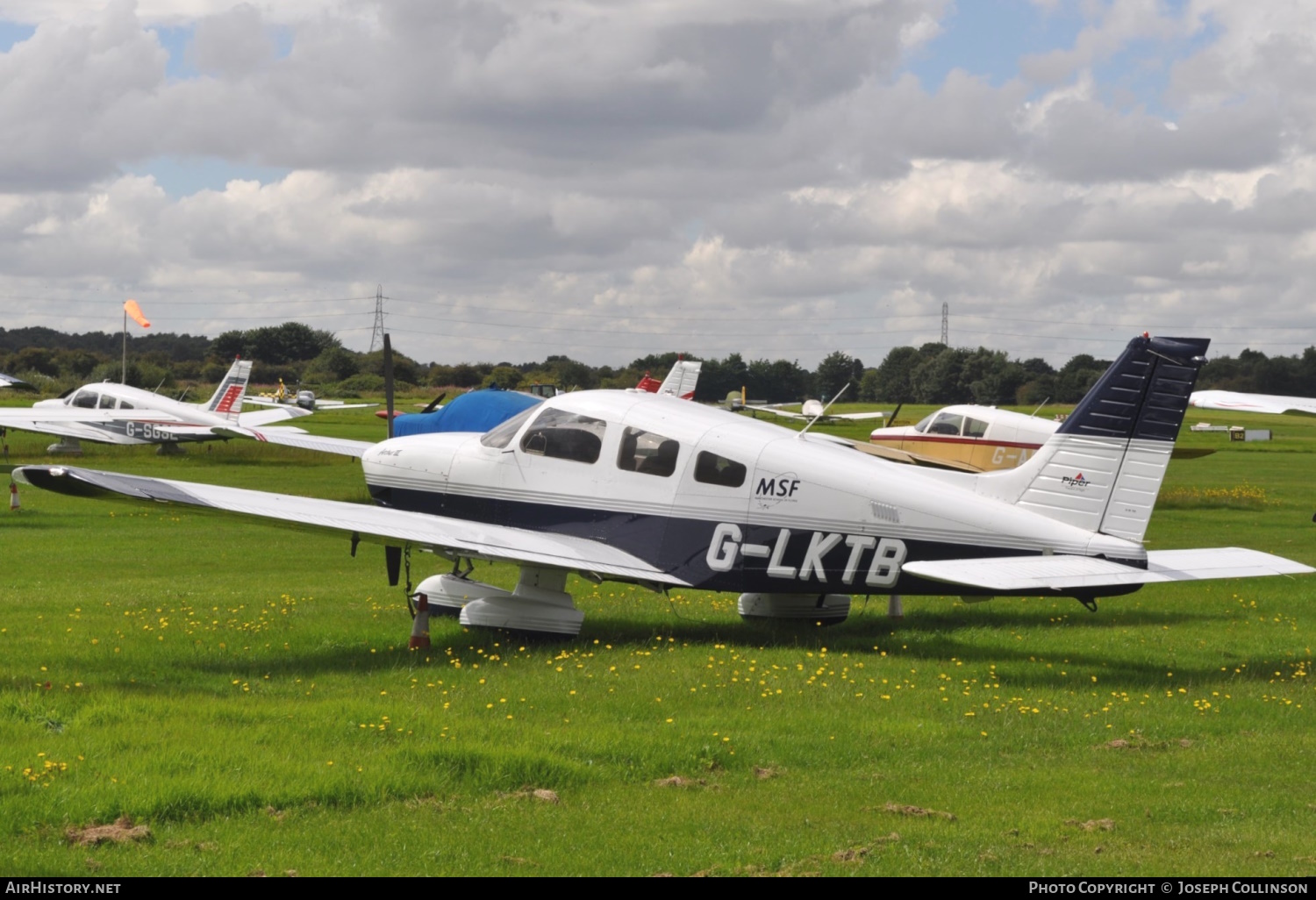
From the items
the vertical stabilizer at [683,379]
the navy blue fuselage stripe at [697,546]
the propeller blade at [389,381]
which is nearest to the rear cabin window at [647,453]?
the navy blue fuselage stripe at [697,546]

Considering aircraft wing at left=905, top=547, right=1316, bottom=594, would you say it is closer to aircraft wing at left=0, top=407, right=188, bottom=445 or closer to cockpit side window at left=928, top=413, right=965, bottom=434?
cockpit side window at left=928, top=413, right=965, bottom=434

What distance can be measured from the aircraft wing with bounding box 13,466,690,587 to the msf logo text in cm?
55

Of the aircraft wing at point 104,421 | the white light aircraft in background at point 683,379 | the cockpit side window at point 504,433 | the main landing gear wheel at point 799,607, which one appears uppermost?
the white light aircraft in background at point 683,379

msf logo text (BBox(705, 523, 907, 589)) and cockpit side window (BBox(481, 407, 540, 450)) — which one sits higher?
cockpit side window (BBox(481, 407, 540, 450))

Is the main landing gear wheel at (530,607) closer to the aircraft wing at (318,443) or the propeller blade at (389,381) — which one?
the propeller blade at (389,381)

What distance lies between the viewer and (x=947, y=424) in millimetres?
31344

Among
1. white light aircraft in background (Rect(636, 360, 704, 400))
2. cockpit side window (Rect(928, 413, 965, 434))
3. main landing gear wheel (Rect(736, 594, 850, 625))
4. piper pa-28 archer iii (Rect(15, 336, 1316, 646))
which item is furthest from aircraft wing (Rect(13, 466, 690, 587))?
white light aircraft in background (Rect(636, 360, 704, 400))

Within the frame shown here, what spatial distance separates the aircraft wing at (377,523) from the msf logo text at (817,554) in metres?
0.55

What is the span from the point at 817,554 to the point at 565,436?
9.17 ft

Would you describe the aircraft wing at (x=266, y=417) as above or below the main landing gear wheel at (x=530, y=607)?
above

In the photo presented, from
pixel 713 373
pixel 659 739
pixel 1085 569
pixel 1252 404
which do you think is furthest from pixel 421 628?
pixel 713 373

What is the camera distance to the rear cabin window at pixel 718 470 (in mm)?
11922

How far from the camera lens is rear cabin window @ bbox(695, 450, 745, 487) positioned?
11.9m

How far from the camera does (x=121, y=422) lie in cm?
4381
